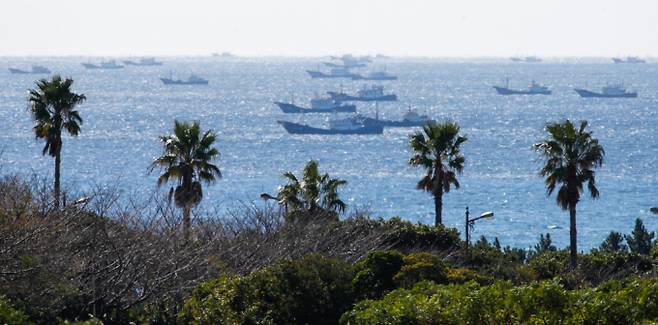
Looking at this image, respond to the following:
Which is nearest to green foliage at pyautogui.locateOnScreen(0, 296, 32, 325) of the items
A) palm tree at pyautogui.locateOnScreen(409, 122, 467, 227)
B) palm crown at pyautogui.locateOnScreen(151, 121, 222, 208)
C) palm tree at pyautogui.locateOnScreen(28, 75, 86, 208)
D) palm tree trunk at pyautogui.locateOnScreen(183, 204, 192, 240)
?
palm tree trunk at pyautogui.locateOnScreen(183, 204, 192, 240)

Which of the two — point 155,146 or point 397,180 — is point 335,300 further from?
point 155,146

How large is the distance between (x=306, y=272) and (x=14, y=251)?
6.32 meters

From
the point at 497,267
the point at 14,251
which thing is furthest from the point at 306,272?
the point at 497,267

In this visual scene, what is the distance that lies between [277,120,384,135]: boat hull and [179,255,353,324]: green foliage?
430 ft

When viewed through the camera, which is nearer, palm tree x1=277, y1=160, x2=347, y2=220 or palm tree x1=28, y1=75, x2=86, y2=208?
palm tree x1=277, y1=160, x2=347, y2=220

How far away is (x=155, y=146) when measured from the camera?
446ft

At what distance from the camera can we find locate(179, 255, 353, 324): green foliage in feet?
82.8

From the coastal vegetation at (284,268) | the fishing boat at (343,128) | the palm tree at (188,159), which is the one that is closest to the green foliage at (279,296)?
the coastal vegetation at (284,268)

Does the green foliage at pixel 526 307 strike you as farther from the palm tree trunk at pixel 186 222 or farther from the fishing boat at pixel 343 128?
the fishing boat at pixel 343 128

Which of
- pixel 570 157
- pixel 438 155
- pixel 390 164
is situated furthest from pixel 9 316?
pixel 390 164

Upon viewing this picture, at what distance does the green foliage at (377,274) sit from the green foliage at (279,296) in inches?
22.7

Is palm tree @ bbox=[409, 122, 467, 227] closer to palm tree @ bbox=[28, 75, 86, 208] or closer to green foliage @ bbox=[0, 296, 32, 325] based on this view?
palm tree @ bbox=[28, 75, 86, 208]

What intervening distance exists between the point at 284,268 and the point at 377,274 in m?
3.46

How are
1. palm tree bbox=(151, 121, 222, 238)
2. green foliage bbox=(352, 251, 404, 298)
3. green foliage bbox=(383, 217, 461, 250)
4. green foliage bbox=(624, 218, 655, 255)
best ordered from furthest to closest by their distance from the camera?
green foliage bbox=(624, 218, 655, 255)
palm tree bbox=(151, 121, 222, 238)
green foliage bbox=(383, 217, 461, 250)
green foliage bbox=(352, 251, 404, 298)
